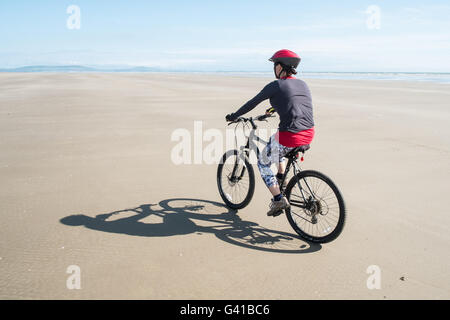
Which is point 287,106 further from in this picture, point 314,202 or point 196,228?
point 196,228

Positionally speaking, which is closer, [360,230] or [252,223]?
[360,230]

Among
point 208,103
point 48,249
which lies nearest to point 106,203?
point 48,249

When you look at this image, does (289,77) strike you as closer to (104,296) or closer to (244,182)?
(244,182)

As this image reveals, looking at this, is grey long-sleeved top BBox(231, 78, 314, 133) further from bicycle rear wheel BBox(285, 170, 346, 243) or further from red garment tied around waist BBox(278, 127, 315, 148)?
bicycle rear wheel BBox(285, 170, 346, 243)

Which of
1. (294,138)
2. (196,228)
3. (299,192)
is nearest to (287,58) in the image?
(294,138)

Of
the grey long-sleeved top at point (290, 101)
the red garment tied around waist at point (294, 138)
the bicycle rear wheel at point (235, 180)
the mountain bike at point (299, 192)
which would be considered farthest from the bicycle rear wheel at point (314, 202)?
the bicycle rear wheel at point (235, 180)

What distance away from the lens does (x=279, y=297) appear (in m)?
3.15

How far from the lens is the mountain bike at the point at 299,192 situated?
394 centimetres

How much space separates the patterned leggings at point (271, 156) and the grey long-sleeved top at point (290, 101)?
309 mm

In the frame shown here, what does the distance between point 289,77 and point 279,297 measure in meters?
2.46

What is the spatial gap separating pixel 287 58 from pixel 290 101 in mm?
535

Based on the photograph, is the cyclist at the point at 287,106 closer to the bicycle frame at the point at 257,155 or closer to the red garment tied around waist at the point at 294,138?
the red garment tied around waist at the point at 294,138

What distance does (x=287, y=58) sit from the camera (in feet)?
13.1

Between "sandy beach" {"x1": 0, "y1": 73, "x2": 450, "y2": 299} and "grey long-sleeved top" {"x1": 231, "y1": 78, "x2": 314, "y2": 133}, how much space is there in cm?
146
